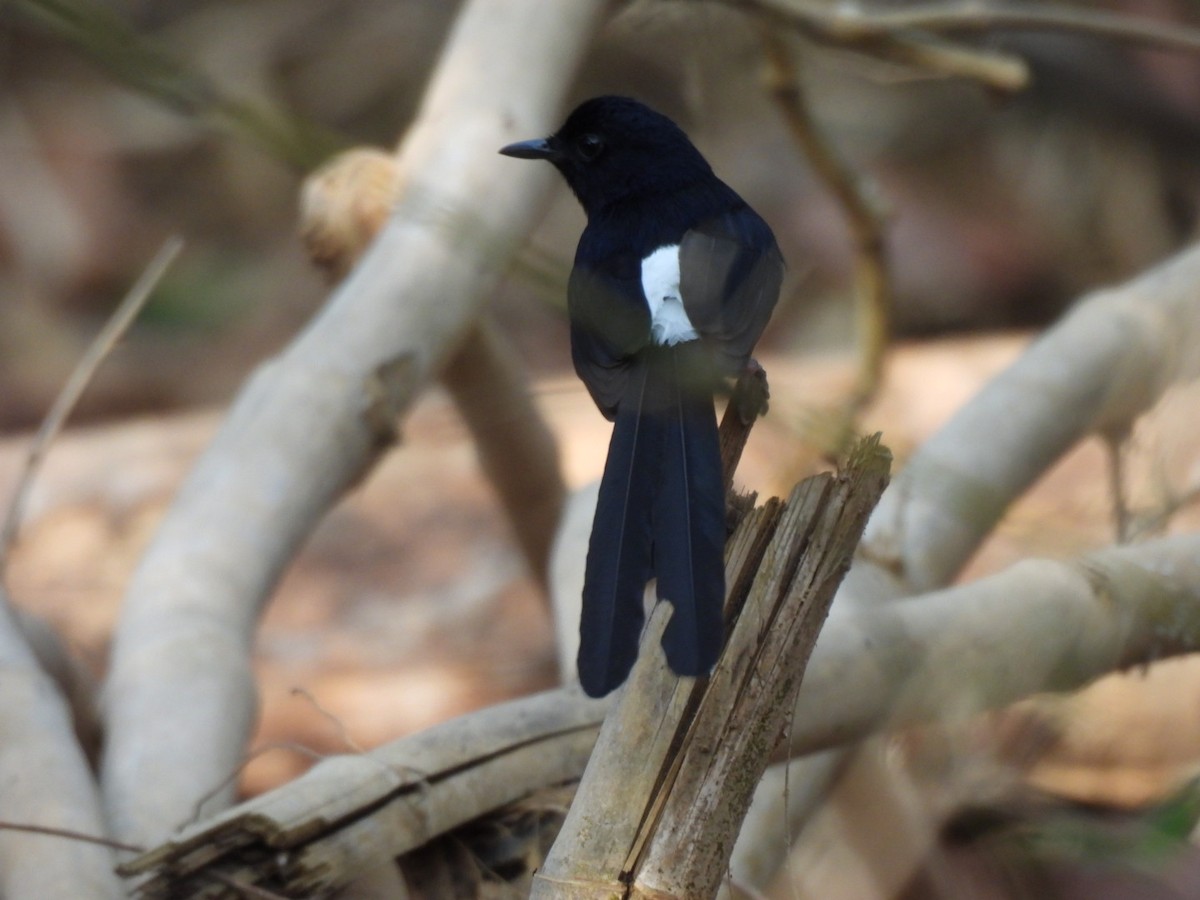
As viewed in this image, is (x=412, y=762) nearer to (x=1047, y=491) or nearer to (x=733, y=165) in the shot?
(x=1047, y=491)

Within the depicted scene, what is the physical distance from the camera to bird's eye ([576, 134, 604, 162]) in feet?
8.74

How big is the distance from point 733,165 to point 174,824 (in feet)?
21.6

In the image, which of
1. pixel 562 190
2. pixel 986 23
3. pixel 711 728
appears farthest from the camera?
pixel 562 190

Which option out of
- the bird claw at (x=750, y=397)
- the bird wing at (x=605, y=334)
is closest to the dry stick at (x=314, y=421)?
the bird wing at (x=605, y=334)

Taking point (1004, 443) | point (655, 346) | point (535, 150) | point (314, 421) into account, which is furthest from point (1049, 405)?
point (314, 421)

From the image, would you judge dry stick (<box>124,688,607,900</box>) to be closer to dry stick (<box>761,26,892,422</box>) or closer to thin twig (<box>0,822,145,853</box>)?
thin twig (<box>0,822,145,853</box>)

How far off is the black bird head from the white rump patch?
0.30 meters

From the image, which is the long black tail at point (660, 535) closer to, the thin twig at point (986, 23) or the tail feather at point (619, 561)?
the tail feather at point (619, 561)

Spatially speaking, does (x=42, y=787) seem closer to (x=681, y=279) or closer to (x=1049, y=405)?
(x=681, y=279)

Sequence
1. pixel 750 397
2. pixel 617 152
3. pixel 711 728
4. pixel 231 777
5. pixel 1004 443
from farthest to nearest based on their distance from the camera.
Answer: pixel 1004 443 < pixel 617 152 < pixel 231 777 < pixel 750 397 < pixel 711 728

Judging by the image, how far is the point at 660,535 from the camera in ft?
5.17

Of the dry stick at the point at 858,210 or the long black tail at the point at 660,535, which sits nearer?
the long black tail at the point at 660,535

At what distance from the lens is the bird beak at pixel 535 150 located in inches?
107

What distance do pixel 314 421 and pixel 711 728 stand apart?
1740 millimetres
